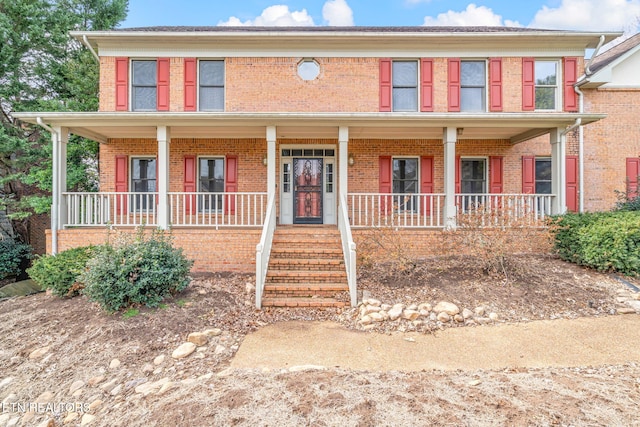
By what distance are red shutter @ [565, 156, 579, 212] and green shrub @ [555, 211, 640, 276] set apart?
9.60 feet

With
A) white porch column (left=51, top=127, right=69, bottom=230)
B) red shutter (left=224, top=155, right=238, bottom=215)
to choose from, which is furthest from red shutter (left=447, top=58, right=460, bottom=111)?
white porch column (left=51, top=127, right=69, bottom=230)

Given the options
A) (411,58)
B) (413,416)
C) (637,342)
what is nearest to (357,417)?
(413,416)

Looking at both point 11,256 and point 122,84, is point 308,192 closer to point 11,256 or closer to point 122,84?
point 122,84

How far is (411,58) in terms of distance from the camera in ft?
33.1

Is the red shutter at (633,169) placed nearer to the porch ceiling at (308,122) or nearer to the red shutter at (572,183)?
the red shutter at (572,183)

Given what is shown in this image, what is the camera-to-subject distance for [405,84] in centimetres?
1016

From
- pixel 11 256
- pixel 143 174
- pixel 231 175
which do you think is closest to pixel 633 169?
pixel 231 175

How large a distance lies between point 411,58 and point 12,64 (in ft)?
42.0

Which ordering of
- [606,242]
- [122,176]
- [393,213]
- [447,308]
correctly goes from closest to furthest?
[447,308], [606,242], [393,213], [122,176]

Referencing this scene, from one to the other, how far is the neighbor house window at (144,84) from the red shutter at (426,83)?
7856 millimetres

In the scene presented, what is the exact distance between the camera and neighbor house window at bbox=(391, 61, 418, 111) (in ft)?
33.3

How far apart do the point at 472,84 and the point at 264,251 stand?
814 centimetres

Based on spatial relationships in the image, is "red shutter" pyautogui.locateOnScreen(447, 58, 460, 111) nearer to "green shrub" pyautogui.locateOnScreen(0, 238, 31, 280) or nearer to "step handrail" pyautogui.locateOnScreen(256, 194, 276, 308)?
"step handrail" pyautogui.locateOnScreen(256, 194, 276, 308)

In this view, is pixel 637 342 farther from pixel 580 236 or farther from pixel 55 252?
pixel 55 252
